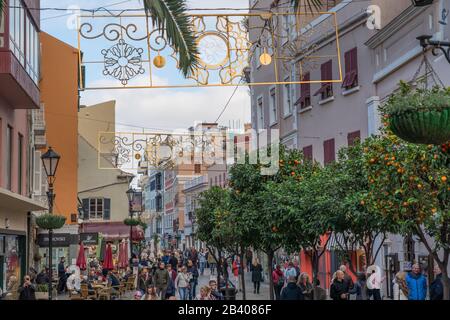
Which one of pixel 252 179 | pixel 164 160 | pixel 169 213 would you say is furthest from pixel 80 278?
pixel 169 213

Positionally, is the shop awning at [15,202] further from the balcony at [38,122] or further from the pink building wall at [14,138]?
the balcony at [38,122]

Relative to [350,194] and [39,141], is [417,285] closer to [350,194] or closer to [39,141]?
[350,194]

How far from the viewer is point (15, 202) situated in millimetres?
23766

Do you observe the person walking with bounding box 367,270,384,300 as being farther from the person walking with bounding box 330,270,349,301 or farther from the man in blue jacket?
the man in blue jacket

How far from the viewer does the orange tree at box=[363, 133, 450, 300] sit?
12586mm

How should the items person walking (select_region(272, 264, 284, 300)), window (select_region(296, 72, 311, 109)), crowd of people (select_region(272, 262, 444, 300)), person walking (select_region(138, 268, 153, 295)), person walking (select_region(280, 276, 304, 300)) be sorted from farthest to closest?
window (select_region(296, 72, 311, 109)) < person walking (select_region(272, 264, 284, 300)) < person walking (select_region(138, 268, 153, 295)) < person walking (select_region(280, 276, 304, 300)) < crowd of people (select_region(272, 262, 444, 300))

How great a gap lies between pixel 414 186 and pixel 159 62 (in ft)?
20.1

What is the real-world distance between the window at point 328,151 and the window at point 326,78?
6.16ft

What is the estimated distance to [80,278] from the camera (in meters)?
29.7

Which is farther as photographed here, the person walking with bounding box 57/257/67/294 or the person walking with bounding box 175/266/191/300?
the person walking with bounding box 57/257/67/294

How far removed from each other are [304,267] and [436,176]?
26.0m

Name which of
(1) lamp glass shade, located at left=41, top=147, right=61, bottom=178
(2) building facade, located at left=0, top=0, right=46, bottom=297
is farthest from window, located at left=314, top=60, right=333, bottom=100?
(1) lamp glass shade, located at left=41, top=147, right=61, bottom=178

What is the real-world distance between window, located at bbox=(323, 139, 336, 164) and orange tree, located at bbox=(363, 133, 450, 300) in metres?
18.8

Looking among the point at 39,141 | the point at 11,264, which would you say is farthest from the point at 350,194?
the point at 39,141
